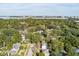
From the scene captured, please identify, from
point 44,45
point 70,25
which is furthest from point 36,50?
point 70,25

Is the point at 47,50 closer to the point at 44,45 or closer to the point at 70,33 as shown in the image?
the point at 44,45

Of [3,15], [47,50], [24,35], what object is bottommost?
[47,50]

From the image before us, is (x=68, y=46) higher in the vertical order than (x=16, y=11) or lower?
lower

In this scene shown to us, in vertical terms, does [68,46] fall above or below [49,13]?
below

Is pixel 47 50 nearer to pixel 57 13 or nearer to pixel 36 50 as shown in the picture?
pixel 36 50

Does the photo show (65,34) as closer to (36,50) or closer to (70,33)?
(70,33)

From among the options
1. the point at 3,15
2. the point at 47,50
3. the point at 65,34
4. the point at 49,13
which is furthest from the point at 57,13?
the point at 3,15

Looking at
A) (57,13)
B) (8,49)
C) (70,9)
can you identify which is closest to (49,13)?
(57,13)
